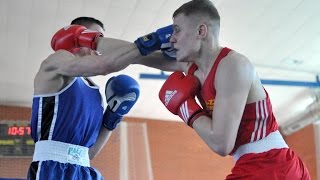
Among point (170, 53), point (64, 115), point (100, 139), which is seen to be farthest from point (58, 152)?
point (170, 53)

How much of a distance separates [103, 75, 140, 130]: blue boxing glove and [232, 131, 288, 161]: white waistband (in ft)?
2.58

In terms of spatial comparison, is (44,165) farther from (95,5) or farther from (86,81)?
(95,5)

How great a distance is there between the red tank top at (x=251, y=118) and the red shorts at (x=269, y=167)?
6cm

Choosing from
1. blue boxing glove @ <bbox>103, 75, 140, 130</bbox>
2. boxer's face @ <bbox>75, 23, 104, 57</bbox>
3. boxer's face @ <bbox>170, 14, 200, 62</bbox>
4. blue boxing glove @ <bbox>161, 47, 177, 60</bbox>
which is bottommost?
blue boxing glove @ <bbox>103, 75, 140, 130</bbox>

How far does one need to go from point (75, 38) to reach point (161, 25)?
8.06 ft

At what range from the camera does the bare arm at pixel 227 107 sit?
144 centimetres

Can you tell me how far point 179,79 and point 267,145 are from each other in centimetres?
39

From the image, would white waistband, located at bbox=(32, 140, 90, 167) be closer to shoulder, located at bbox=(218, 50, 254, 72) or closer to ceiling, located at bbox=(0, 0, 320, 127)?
shoulder, located at bbox=(218, 50, 254, 72)

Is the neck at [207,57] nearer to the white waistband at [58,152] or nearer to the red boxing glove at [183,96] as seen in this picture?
the red boxing glove at [183,96]

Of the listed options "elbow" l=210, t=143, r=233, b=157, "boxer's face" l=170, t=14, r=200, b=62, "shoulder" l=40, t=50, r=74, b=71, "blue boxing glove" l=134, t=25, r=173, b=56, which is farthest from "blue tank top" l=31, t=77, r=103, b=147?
"elbow" l=210, t=143, r=233, b=157

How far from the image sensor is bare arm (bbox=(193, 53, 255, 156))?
1.44m

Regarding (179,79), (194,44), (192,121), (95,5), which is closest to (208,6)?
(194,44)

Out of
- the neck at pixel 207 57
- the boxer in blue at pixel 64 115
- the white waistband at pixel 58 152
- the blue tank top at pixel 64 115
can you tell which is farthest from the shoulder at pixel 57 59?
the neck at pixel 207 57

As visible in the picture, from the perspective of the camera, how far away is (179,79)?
1.66 meters
